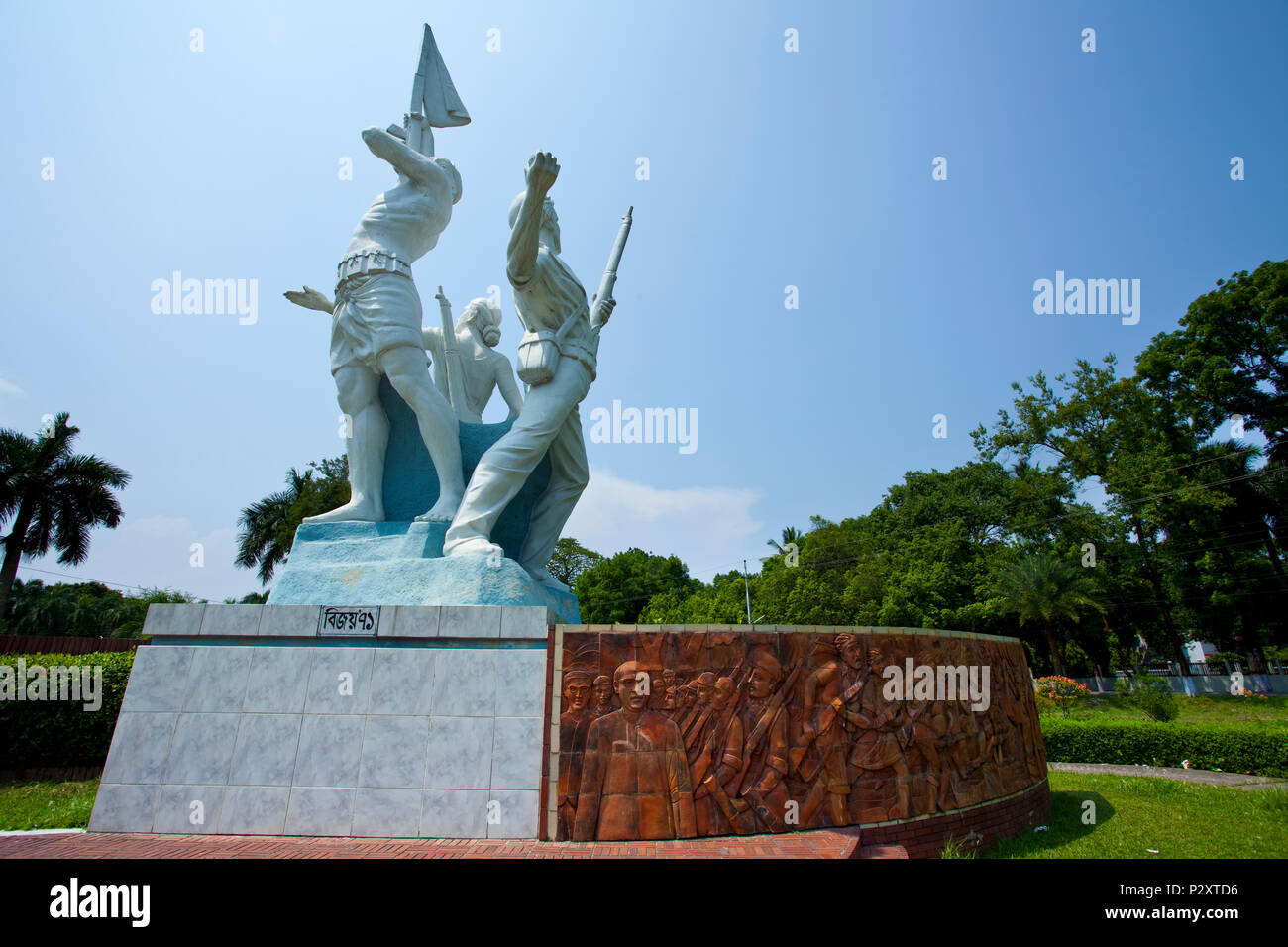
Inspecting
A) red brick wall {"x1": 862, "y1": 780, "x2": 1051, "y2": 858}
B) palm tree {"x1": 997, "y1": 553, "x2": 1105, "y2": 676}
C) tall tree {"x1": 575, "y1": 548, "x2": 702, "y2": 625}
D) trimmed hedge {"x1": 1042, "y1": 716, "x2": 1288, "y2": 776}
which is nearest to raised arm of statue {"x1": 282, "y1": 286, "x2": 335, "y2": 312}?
red brick wall {"x1": 862, "y1": 780, "x2": 1051, "y2": 858}

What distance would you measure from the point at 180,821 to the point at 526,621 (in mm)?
2488

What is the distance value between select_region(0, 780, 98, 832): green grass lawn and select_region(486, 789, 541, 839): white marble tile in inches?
125

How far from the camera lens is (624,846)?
410 centimetres

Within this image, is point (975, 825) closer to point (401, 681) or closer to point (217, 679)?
point (401, 681)

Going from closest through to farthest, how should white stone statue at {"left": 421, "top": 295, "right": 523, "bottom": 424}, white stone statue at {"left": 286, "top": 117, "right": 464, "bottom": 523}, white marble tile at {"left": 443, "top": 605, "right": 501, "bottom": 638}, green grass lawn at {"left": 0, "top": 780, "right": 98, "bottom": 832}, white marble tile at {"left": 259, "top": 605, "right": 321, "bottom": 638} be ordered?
white marble tile at {"left": 443, "top": 605, "right": 501, "bottom": 638}, white marble tile at {"left": 259, "top": 605, "right": 321, "bottom": 638}, green grass lawn at {"left": 0, "top": 780, "right": 98, "bottom": 832}, white stone statue at {"left": 286, "top": 117, "right": 464, "bottom": 523}, white stone statue at {"left": 421, "top": 295, "right": 523, "bottom": 424}

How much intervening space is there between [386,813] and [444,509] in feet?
8.24

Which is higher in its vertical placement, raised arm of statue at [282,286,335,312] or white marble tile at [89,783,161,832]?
raised arm of statue at [282,286,335,312]

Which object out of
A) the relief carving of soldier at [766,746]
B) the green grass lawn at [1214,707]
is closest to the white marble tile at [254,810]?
the relief carving of soldier at [766,746]

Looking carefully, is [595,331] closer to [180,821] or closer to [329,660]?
[329,660]

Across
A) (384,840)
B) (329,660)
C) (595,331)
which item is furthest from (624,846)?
(595,331)

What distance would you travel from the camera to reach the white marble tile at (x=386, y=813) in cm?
421

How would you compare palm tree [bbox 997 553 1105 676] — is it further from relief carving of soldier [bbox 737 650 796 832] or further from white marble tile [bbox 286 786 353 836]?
white marble tile [bbox 286 786 353 836]

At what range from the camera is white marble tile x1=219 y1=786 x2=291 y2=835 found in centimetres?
431

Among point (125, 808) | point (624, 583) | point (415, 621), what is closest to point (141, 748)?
point (125, 808)
